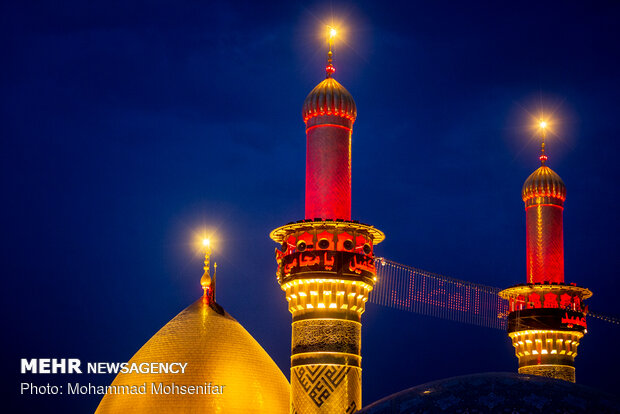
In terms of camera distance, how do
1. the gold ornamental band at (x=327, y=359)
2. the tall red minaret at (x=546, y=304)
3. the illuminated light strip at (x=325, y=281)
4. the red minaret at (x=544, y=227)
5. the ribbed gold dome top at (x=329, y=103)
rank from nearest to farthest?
1. the gold ornamental band at (x=327, y=359)
2. the illuminated light strip at (x=325, y=281)
3. the ribbed gold dome top at (x=329, y=103)
4. the tall red minaret at (x=546, y=304)
5. the red minaret at (x=544, y=227)

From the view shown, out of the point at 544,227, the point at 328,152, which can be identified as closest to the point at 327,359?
the point at 328,152

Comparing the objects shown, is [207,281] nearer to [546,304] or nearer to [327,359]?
[327,359]

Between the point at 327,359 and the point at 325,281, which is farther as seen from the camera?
the point at 325,281

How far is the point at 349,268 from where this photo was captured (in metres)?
27.0

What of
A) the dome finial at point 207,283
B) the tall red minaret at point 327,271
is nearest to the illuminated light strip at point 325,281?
the tall red minaret at point 327,271

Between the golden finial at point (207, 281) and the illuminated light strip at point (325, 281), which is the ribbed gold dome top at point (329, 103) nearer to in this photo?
the illuminated light strip at point (325, 281)

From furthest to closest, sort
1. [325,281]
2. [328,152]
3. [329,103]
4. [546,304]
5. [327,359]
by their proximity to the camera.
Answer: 1. [546,304]
2. [329,103]
3. [328,152]
4. [325,281]
5. [327,359]

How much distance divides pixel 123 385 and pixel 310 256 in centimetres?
970

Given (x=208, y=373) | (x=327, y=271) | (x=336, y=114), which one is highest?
(x=336, y=114)

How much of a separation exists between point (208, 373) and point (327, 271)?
7.24 m

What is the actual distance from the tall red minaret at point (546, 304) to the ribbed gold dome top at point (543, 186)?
0.13 ft

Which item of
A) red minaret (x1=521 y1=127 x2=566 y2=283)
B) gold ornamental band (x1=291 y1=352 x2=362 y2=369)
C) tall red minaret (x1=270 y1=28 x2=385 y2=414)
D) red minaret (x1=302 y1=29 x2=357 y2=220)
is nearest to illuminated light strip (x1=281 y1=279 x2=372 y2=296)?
tall red minaret (x1=270 y1=28 x2=385 y2=414)

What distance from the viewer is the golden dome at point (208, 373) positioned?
1221 inches

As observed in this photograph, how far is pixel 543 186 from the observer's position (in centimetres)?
3666
